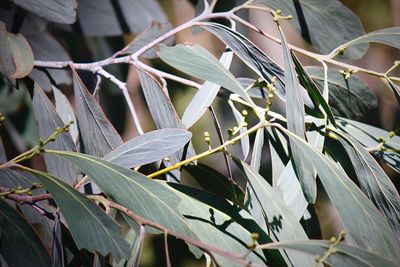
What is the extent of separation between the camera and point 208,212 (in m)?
0.87

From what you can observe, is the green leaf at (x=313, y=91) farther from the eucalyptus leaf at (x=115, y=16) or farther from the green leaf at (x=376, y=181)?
the eucalyptus leaf at (x=115, y=16)

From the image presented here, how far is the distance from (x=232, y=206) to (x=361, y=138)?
289mm

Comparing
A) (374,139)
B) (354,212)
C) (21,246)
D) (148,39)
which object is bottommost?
(21,246)

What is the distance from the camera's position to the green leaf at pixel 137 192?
782 millimetres

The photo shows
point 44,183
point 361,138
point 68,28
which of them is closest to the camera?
point 44,183

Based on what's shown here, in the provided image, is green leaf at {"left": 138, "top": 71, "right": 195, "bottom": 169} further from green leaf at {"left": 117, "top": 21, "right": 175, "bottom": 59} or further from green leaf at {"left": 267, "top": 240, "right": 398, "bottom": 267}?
green leaf at {"left": 267, "top": 240, "right": 398, "bottom": 267}

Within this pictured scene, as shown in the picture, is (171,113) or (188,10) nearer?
(171,113)

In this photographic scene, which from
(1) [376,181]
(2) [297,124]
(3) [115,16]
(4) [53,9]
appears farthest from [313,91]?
(3) [115,16]

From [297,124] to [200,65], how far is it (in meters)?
0.19

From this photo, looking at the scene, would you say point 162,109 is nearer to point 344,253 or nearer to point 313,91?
point 313,91

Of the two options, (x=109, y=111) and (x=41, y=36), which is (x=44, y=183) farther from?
(x=109, y=111)

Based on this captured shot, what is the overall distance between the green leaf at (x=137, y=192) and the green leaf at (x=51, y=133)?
18 cm

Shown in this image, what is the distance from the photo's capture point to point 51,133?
3.37 ft

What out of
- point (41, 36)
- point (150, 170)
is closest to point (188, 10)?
point (41, 36)
